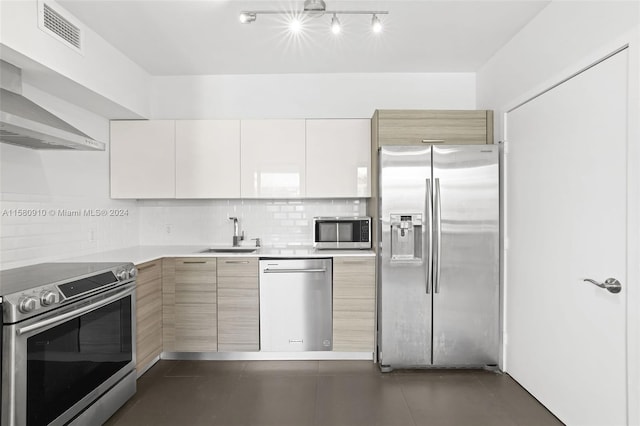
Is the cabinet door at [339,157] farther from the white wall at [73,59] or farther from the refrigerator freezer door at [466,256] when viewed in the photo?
the white wall at [73,59]

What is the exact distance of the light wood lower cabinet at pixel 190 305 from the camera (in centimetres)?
332

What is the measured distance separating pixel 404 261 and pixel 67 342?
2.38 meters

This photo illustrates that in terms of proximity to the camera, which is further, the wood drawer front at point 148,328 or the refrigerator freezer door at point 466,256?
the refrigerator freezer door at point 466,256

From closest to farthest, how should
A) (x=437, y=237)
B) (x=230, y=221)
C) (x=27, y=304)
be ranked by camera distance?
(x=27, y=304) → (x=437, y=237) → (x=230, y=221)

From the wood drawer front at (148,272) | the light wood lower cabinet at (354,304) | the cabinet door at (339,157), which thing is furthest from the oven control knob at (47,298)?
the cabinet door at (339,157)

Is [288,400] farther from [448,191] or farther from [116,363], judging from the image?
[448,191]

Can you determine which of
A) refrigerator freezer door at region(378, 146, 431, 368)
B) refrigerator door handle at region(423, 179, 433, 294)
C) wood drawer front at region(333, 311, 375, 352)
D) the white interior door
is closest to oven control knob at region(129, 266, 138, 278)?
wood drawer front at region(333, 311, 375, 352)

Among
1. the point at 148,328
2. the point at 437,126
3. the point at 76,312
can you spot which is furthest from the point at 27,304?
the point at 437,126

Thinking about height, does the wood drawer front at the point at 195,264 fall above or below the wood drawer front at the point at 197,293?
above

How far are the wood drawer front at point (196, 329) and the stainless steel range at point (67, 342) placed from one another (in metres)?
0.67

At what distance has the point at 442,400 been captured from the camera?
2.65 meters

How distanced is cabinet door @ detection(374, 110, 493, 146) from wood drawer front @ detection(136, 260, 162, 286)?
2.29 m

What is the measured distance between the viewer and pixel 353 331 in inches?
129

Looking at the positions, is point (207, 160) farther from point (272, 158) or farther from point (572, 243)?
point (572, 243)
